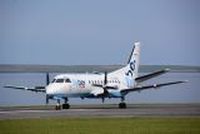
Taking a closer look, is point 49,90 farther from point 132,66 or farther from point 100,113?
point 100,113

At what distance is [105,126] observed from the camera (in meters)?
37.6

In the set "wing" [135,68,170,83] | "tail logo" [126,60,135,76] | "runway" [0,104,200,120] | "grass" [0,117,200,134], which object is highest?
"tail logo" [126,60,135,76]

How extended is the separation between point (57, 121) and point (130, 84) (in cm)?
3335

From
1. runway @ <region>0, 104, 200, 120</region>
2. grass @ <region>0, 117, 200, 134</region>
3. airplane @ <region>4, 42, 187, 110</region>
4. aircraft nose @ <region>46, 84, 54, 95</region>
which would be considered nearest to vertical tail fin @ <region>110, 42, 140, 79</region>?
airplane @ <region>4, 42, 187, 110</region>

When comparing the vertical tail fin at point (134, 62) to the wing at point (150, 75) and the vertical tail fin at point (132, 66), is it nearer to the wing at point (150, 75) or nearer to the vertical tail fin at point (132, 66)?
the vertical tail fin at point (132, 66)

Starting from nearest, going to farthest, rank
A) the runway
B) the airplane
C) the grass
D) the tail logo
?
the grass → the runway → the airplane → the tail logo

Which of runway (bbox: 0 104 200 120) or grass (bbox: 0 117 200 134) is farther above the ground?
runway (bbox: 0 104 200 120)

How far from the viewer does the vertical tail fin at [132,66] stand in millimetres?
76812

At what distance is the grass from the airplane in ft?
81.3

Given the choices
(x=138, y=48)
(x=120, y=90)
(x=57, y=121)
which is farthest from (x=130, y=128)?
(x=138, y=48)

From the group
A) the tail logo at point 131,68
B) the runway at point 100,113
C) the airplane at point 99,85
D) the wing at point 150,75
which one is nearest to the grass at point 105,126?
the runway at point 100,113

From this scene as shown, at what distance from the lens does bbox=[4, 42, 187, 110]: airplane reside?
2689 inches

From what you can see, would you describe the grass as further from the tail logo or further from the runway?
the tail logo

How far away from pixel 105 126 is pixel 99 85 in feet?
114
